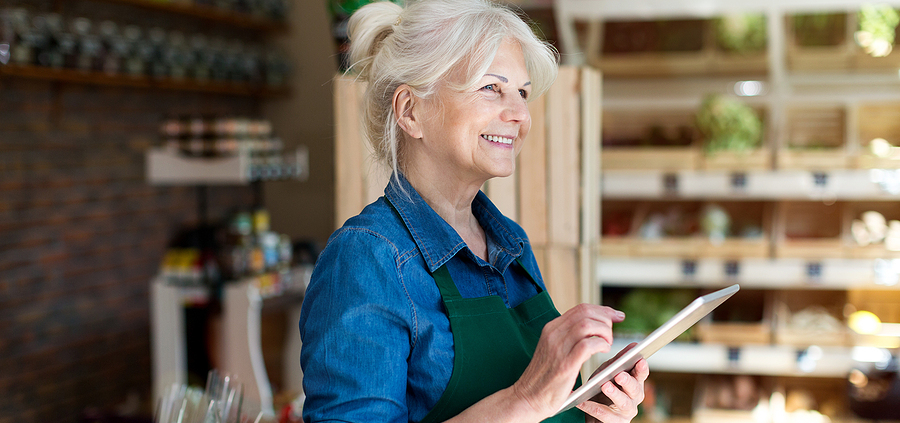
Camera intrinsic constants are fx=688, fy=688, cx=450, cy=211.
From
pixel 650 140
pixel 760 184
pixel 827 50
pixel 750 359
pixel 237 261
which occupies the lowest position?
pixel 750 359

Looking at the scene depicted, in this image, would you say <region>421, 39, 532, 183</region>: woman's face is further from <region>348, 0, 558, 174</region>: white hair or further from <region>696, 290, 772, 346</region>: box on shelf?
<region>696, 290, 772, 346</region>: box on shelf

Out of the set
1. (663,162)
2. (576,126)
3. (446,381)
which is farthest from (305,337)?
(663,162)

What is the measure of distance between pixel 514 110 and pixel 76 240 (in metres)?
3.54

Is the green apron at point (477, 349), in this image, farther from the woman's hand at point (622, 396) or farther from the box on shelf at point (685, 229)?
the box on shelf at point (685, 229)

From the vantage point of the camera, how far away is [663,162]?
10.1ft

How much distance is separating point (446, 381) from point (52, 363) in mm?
3479

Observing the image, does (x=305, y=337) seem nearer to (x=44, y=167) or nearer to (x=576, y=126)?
(x=576, y=126)

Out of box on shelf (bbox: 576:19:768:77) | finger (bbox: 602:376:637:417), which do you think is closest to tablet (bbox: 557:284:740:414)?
finger (bbox: 602:376:637:417)

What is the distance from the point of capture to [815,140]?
324 cm

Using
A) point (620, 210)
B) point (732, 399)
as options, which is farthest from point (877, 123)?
point (732, 399)

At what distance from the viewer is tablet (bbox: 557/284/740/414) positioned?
2.93 feet

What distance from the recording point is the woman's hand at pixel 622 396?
41.1 inches

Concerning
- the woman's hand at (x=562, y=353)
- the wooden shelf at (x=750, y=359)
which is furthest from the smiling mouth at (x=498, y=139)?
the wooden shelf at (x=750, y=359)

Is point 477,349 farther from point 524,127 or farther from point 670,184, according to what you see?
point 670,184
